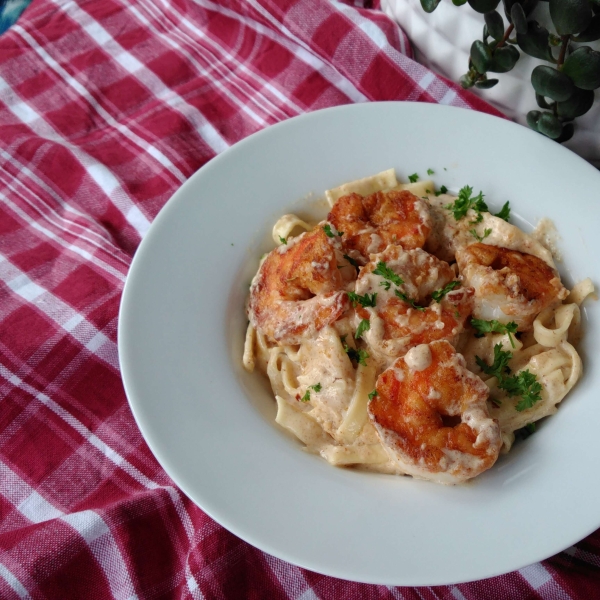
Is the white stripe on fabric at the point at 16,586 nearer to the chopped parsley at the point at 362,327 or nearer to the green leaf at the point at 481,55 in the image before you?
the chopped parsley at the point at 362,327

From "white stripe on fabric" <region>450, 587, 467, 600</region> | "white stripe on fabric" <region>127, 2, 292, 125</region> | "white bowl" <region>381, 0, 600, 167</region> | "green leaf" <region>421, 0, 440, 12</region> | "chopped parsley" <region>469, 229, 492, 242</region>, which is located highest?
"green leaf" <region>421, 0, 440, 12</region>

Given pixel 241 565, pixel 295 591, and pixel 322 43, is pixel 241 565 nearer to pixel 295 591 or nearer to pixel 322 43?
pixel 295 591

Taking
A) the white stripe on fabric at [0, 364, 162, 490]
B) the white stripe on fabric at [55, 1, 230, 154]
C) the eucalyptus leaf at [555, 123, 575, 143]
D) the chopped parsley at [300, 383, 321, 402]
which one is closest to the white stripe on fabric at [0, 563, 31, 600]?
the white stripe on fabric at [0, 364, 162, 490]

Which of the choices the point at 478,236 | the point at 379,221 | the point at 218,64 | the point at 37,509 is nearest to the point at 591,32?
the point at 478,236

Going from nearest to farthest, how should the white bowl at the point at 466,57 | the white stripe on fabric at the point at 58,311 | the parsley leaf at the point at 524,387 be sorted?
the parsley leaf at the point at 524,387 → the white bowl at the point at 466,57 → the white stripe on fabric at the point at 58,311

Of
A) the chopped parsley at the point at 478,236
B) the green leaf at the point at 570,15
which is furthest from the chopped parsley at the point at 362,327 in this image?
the green leaf at the point at 570,15

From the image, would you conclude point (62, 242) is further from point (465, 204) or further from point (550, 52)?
point (550, 52)

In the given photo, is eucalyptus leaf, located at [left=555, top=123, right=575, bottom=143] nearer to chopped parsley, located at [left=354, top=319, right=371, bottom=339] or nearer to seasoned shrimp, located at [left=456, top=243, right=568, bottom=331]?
seasoned shrimp, located at [left=456, top=243, right=568, bottom=331]

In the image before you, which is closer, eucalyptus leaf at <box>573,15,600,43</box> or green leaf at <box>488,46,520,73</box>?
eucalyptus leaf at <box>573,15,600,43</box>
